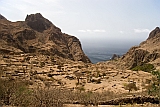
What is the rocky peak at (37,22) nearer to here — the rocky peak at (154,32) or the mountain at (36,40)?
the mountain at (36,40)

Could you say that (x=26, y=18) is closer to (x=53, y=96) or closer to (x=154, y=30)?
(x=154, y=30)

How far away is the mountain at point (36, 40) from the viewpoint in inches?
1624

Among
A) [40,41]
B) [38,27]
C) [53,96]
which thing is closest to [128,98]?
[53,96]

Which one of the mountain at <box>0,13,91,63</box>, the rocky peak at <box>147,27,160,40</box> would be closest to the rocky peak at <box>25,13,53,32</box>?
the mountain at <box>0,13,91,63</box>

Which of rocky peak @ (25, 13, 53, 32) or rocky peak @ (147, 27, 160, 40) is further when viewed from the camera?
rocky peak @ (147, 27, 160, 40)

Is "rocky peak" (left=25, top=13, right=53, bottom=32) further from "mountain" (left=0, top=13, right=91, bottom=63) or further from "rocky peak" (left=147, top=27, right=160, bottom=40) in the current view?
"rocky peak" (left=147, top=27, right=160, bottom=40)

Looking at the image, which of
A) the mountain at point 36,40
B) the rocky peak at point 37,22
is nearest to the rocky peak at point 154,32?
the mountain at point 36,40

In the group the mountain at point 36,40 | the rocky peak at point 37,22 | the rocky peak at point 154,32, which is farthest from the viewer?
the rocky peak at point 154,32

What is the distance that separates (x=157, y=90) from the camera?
8039 millimetres

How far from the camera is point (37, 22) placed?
5947 centimetres

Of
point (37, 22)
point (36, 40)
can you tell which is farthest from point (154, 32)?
point (36, 40)

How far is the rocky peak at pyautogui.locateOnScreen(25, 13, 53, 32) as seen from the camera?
58562 millimetres

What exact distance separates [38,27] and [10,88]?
5332 centimetres

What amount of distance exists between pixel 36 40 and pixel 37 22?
46.1 ft
